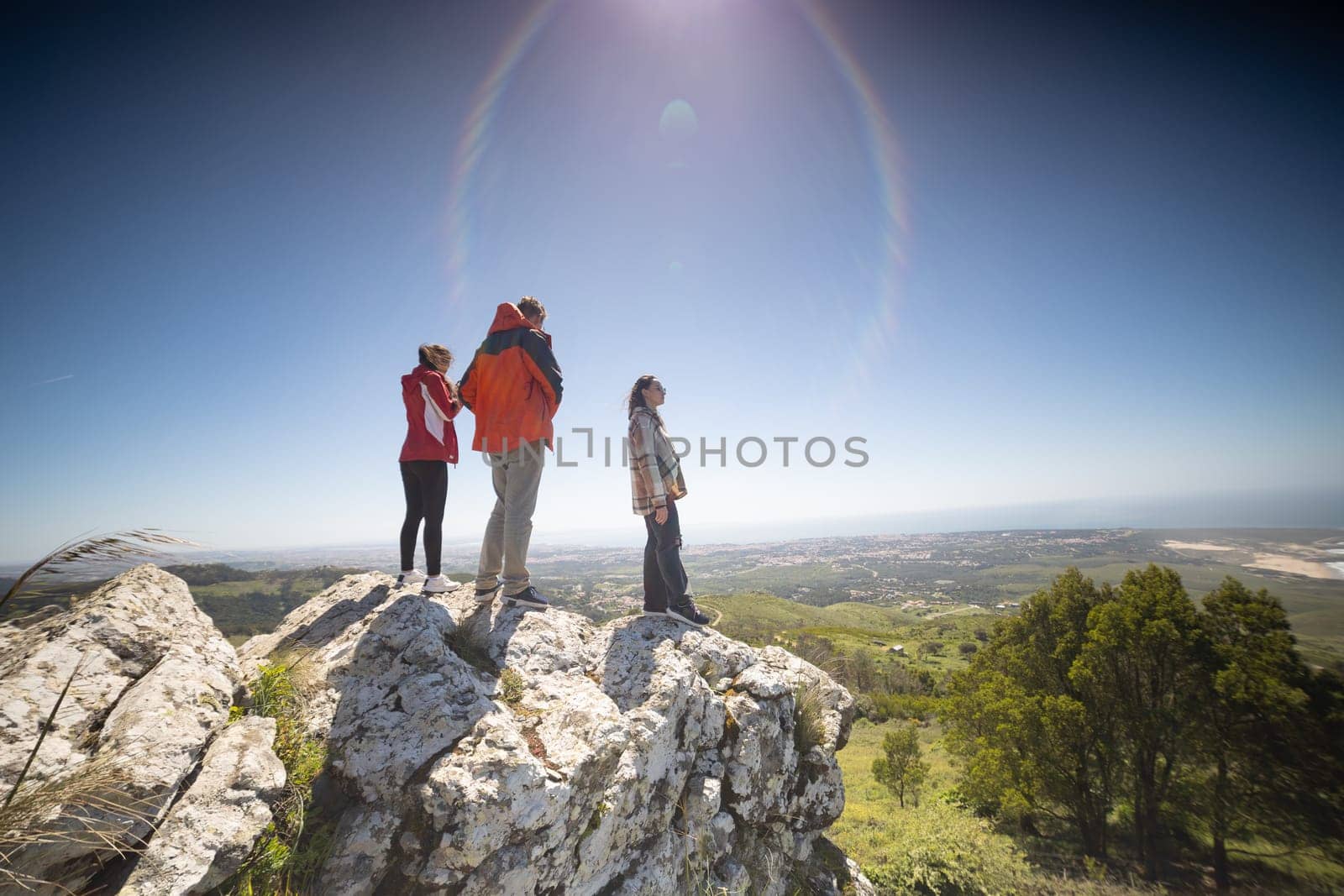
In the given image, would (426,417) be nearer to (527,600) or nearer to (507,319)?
(507,319)

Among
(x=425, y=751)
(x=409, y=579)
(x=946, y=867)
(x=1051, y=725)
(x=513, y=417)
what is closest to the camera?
(x=425, y=751)

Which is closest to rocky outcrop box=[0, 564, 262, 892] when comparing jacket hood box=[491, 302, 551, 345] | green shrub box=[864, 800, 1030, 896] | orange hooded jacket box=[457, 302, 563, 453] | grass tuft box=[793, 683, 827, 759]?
orange hooded jacket box=[457, 302, 563, 453]

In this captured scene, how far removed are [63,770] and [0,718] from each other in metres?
0.44

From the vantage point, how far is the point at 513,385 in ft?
18.1

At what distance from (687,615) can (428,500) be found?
13.6 feet

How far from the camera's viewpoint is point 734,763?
17.7 ft

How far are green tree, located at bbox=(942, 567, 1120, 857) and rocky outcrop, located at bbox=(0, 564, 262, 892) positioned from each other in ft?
98.8

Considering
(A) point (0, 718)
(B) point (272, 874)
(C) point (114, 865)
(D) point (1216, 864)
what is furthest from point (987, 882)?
(A) point (0, 718)

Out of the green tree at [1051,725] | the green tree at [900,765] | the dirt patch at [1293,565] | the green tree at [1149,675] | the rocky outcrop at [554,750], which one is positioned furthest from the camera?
the green tree at [900,765]

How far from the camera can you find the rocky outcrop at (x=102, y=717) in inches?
87.9

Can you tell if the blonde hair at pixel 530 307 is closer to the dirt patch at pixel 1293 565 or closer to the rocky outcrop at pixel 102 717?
the rocky outcrop at pixel 102 717

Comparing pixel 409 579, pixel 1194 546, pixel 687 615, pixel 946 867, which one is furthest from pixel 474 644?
pixel 1194 546

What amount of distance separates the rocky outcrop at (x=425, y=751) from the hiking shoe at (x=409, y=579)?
326mm

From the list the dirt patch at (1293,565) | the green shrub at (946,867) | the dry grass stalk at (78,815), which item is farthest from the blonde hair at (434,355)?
the dirt patch at (1293,565)
